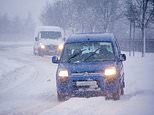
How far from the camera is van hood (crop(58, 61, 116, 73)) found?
1045 cm

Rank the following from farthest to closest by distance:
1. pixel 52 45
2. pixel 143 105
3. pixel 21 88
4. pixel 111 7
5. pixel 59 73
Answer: pixel 111 7, pixel 52 45, pixel 21 88, pixel 59 73, pixel 143 105

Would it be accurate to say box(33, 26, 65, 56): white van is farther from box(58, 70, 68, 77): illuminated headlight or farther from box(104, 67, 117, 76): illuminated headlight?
box(104, 67, 117, 76): illuminated headlight

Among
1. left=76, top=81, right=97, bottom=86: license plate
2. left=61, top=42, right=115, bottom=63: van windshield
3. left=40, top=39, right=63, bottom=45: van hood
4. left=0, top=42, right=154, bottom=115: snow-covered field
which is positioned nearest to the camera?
left=0, top=42, right=154, bottom=115: snow-covered field

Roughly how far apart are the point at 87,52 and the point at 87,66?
0.95 metres

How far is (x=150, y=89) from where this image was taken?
39.4 ft

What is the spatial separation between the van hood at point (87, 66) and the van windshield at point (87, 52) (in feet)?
1.04

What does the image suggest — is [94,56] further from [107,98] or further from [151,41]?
[151,41]

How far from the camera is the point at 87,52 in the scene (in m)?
11.4

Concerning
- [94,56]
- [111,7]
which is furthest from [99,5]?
[94,56]

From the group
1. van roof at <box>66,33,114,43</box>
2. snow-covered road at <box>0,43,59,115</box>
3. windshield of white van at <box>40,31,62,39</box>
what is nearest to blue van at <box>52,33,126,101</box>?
van roof at <box>66,33,114,43</box>

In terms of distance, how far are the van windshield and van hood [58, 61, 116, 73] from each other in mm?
316

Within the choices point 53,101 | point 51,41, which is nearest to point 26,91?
point 53,101

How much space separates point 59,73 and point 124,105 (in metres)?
2.24

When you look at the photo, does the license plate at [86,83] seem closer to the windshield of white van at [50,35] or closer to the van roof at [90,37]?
the van roof at [90,37]
